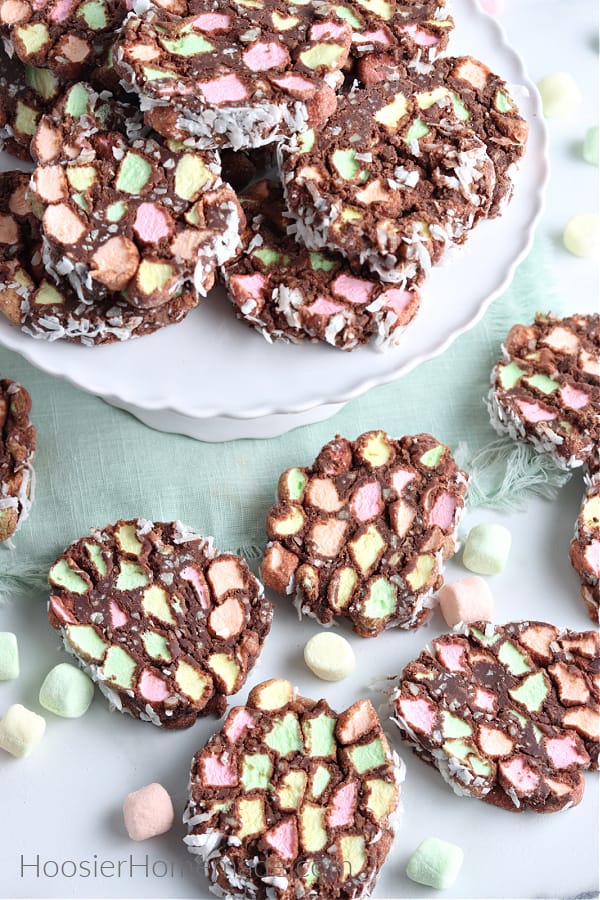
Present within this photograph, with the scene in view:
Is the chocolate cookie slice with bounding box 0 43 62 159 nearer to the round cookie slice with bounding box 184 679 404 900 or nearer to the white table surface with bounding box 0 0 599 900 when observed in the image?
the white table surface with bounding box 0 0 599 900

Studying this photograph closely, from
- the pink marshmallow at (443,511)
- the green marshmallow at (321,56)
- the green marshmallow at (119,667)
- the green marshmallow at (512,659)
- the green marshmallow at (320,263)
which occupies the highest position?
the green marshmallow at (321,56)

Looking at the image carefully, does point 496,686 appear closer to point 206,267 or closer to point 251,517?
point 251,517

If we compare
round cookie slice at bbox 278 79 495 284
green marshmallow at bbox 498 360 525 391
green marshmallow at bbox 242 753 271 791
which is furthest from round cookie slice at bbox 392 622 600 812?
round cookie slice at bbox 278 79 495 284

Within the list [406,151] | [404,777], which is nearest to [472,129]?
[406,151]

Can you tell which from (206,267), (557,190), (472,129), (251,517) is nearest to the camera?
(206,267)

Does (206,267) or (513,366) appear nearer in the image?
(206,267)

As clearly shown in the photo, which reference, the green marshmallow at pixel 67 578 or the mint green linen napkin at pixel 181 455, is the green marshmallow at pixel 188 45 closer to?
the mint green linen napkin at pixel 181 455

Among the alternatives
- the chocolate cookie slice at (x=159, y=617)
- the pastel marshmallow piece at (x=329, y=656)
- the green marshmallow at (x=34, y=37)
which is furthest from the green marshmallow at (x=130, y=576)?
the green marshmallow at (x=34, y=37)
